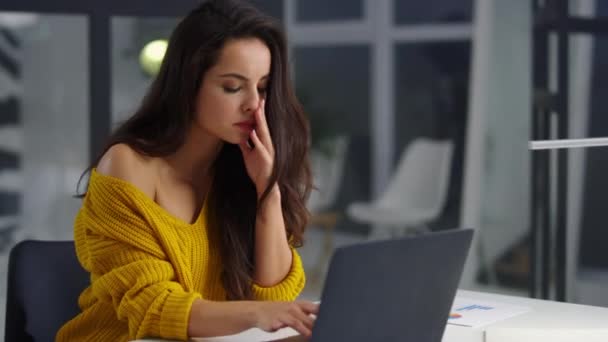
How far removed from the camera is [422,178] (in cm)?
615

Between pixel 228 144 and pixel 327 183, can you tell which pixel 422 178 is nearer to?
pixel 327 183

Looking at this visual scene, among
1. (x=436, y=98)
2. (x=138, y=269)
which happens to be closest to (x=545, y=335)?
(x=138, y=269)

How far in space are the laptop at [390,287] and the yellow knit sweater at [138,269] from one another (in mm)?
396

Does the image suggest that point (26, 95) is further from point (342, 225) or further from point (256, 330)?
point (342, 225)

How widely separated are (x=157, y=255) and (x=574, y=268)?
3343 mm

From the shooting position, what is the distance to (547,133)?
3.39 metres

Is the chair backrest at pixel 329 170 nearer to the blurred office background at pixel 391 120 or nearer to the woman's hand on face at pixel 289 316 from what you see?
the blurred office background at pixel 391 120

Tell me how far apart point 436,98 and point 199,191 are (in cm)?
454

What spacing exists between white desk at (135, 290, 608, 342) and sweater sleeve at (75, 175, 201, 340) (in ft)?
0.25

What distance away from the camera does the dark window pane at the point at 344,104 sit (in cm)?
647

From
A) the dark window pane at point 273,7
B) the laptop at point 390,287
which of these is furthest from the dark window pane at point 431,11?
the laptop at point 390,287

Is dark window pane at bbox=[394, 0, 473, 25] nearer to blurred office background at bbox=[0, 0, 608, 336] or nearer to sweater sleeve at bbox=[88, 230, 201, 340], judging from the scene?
blurred office background at bbox=[0, 0, 608, 336]

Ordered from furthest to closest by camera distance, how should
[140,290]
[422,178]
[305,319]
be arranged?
[422,178] < [140,290] < [305,319]

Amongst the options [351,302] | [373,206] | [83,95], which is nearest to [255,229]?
[351,302]
